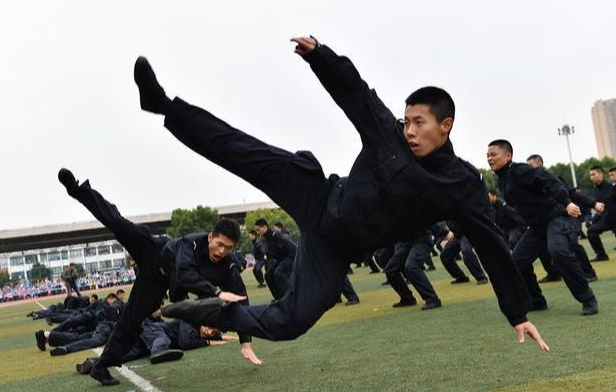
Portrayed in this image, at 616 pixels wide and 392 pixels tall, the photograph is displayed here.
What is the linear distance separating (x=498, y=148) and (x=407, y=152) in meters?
4.62

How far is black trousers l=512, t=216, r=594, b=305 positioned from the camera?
7672 millimetres

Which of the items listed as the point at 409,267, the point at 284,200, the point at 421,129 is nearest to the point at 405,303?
the point at 409,267

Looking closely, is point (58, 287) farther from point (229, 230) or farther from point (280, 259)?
point (229, 230)

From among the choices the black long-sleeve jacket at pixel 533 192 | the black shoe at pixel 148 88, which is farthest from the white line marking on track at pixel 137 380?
→ the black long-sleeve jacket at pixel 533 192

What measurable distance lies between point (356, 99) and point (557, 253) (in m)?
5.08

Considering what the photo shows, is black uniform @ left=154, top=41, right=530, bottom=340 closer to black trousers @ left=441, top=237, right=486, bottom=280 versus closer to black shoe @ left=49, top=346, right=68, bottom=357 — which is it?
black shoe @ left=49, top=346, right=68, bottom=357

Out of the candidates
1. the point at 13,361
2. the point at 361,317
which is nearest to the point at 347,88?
the point at 361,317

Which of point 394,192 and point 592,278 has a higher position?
point 394,192

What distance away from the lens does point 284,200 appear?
4.24 metres

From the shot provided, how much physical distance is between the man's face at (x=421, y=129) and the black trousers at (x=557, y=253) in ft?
15.3

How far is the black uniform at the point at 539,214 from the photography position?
8.00 m

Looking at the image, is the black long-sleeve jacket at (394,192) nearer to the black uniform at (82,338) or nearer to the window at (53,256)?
the black uniform at (82,338)

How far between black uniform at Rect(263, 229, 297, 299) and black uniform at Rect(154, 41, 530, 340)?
346 inches

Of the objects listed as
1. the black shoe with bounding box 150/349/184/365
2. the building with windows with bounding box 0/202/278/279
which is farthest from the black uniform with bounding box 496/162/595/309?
the building with windows with bounding box 0/202/278/279
